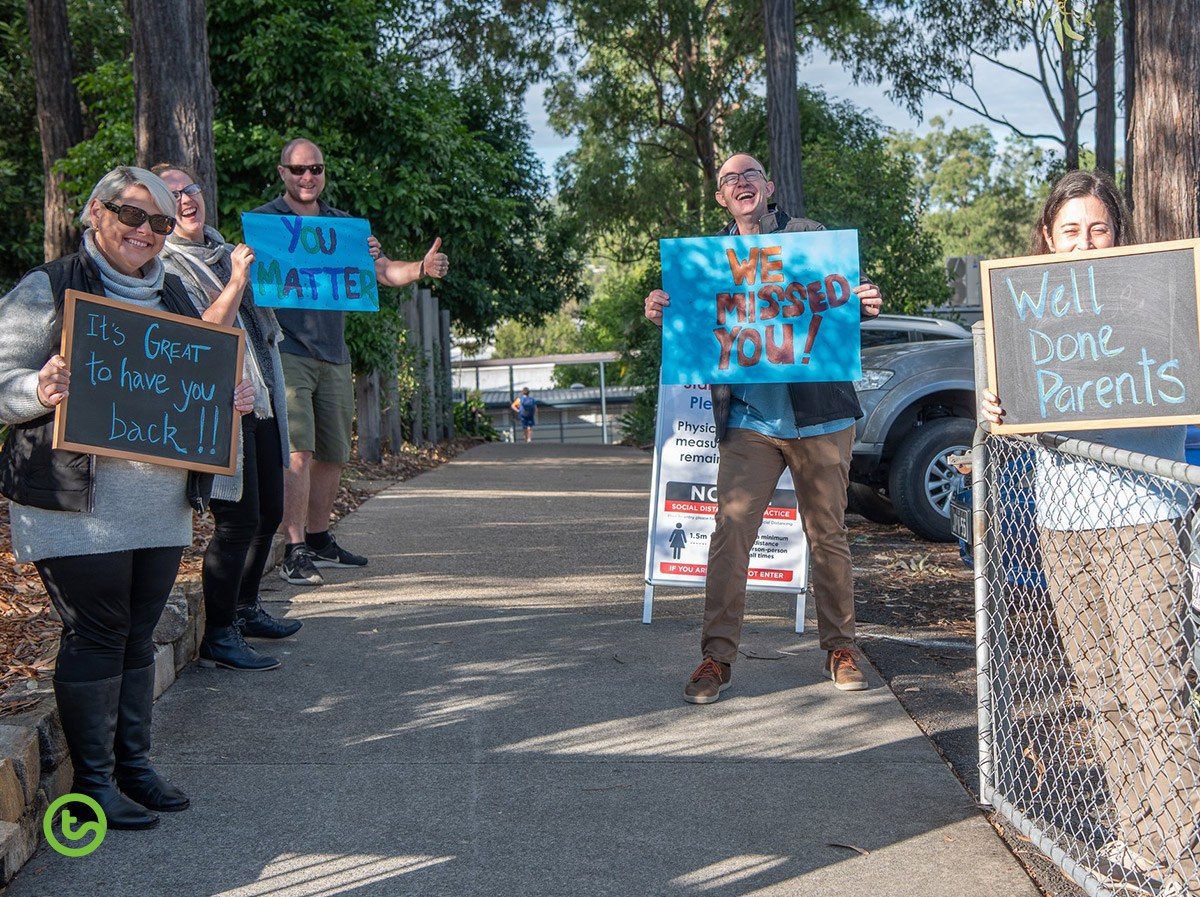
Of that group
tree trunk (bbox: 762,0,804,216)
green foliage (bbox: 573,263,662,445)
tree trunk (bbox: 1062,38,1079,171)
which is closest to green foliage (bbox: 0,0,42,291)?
green foliage (bbox: 573,263,662,445)

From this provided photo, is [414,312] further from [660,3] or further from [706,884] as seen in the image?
[706,884]

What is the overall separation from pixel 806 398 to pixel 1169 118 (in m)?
3.70

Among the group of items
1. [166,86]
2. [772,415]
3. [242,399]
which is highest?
[166,86]

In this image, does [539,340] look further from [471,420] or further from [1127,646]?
[1127,646]

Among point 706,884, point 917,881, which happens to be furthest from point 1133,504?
point 706,884

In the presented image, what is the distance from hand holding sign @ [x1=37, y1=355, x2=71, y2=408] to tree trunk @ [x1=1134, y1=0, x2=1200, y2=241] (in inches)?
228

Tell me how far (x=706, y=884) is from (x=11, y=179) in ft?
50.2

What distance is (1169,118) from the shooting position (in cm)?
696

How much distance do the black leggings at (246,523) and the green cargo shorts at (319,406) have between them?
1.15 meters

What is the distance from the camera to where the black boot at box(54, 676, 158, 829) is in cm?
342

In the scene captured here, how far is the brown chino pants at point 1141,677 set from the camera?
3000 millimetres

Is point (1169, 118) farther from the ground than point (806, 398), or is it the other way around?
point (1169, 118)

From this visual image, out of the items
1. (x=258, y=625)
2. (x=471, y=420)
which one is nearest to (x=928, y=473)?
(x=258, y=625)

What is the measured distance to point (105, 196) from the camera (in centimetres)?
346
